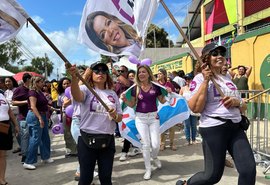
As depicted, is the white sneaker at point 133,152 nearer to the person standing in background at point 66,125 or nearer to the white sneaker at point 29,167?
the person standing in background at point 66,125

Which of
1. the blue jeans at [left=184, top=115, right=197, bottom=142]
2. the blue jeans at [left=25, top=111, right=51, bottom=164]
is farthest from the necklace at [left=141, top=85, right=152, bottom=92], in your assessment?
the blue jeans at [left=184, top=115, right=197, bottom=142]

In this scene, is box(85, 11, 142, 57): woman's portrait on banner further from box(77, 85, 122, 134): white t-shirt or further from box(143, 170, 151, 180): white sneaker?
box(143, 170, 151, 180): white sneaker

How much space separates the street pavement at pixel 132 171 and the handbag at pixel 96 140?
1.82m

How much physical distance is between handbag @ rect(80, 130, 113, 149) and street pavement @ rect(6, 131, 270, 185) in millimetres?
1816

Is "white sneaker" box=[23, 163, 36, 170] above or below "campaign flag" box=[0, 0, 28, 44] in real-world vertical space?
below

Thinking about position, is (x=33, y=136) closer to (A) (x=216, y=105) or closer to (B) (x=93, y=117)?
(B) (x=93, y=117)

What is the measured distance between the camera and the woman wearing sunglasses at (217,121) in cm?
326

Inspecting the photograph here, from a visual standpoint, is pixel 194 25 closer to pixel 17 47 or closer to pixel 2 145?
pixel 17 47

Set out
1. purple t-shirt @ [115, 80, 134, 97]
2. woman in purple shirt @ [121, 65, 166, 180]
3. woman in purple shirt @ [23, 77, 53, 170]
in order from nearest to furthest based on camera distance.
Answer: woman in purple shirt @ [121, 65, 166, 180], woman in purple shirt @ [23, 77, 53, 170], purple t-shirt @ [115, 80, 134, 97]

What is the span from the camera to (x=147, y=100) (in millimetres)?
5457

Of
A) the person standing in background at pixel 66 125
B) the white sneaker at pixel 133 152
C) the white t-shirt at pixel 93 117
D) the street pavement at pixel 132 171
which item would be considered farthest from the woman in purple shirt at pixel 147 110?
the person standing in background at pixel 66 125

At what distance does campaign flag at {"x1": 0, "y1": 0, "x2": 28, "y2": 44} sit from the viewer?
3.02 metres

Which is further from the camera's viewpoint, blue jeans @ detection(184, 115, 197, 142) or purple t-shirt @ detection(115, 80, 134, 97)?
blue jeans @ detection(184, 115, 197, 142)

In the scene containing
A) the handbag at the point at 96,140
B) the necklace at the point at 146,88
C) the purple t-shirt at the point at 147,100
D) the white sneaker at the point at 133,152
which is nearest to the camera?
the handbag at the point at 96,140
